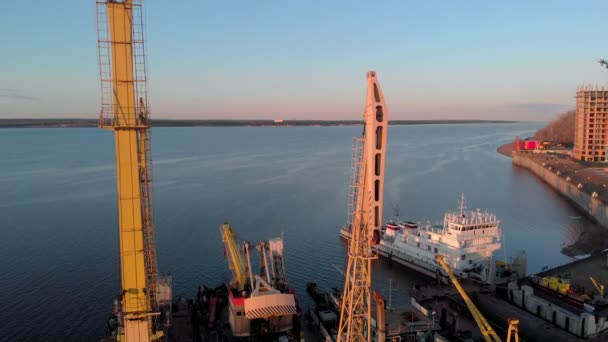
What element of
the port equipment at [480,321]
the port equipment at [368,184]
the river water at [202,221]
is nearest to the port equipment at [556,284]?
the port equipment at [480,321]

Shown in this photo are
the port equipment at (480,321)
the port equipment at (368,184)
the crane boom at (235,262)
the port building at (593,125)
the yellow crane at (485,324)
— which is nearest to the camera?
the port equipment at (368,184)

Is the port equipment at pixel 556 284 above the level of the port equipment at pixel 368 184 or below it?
below

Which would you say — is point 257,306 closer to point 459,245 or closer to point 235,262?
point 235,262

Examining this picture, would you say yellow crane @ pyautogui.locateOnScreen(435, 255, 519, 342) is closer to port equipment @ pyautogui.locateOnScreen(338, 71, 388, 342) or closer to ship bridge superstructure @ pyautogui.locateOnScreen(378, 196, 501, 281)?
port equipment @ pyautogui.locateOnScreen(338, 71, 388, 342)

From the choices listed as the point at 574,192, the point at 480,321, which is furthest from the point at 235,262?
the point at 574,192

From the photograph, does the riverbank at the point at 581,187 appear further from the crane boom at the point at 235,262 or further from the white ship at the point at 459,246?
the crane boom at the point at 235,262

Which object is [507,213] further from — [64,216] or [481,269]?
[64,216]

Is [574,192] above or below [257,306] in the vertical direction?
below

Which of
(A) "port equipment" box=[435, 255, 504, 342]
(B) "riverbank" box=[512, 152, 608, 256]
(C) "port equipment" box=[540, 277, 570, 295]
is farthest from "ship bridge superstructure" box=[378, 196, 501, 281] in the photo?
(B) "riverbank" box=[512, 152, 608, 256]
